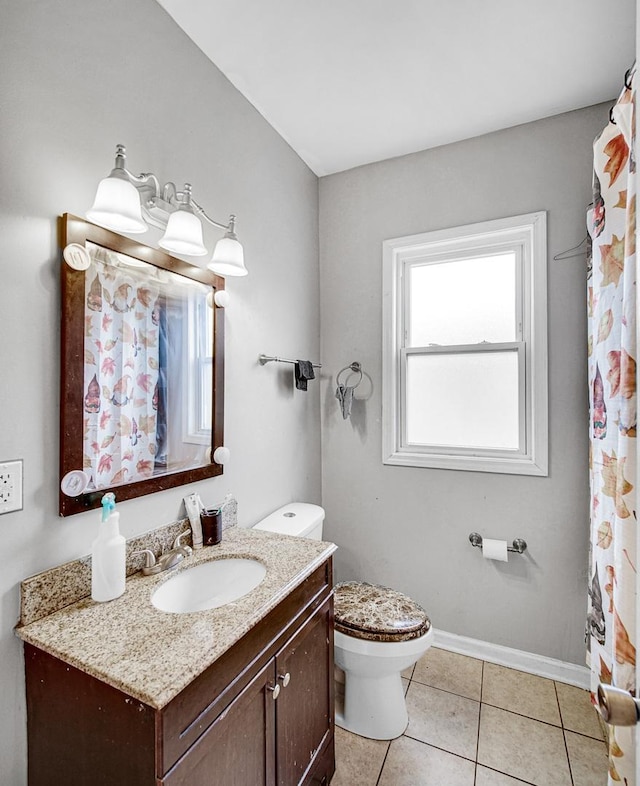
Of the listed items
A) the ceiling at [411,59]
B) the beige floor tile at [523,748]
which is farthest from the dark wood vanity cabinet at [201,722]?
the ceiling at [411,59]

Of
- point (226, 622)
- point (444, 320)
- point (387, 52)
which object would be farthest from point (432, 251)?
point (226, 622)

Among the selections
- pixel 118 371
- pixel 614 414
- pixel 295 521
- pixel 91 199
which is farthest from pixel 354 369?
pixel 91 199

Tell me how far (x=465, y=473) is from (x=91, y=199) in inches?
77.2

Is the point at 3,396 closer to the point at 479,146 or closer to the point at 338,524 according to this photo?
the point at 338,524

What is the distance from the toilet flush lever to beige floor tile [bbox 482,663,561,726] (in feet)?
5.01

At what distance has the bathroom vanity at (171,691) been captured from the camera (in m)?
0.77

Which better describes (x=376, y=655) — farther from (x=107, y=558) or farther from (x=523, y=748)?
(x=107, y=558)

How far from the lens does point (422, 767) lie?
1475 millimetres

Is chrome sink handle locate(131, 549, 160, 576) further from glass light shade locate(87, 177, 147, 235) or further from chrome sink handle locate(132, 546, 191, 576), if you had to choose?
glass light shade locate(87, 177, 147, 235)

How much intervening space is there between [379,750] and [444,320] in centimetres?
196

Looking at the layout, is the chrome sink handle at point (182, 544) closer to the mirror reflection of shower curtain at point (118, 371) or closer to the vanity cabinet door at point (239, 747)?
the mirror reflection of shower curtain at point (118, 371)

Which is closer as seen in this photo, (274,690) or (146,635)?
(146,635)

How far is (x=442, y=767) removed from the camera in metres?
1.48

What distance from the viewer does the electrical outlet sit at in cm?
94
